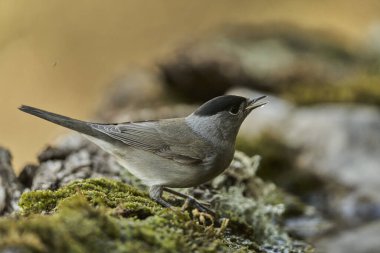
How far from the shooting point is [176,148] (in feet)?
16.6

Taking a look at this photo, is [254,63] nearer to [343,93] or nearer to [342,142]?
[343,93]

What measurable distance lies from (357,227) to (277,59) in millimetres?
4092

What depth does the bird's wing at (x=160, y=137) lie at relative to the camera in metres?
5.01

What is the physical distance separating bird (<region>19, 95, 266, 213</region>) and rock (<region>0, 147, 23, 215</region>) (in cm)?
52

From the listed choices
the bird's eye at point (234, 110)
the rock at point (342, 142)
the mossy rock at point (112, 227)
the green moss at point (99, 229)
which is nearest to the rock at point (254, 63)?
the rock at point (342, 142)

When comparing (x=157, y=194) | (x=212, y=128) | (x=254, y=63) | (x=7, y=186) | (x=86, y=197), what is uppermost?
(x=254, y=63)

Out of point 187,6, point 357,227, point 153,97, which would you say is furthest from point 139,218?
point 187,6

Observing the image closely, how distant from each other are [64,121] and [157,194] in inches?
33.2

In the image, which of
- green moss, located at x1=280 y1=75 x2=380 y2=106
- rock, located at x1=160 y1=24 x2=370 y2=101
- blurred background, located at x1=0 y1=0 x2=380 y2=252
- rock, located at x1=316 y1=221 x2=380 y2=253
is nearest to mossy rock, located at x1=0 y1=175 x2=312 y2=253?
rock, located at x1=316 y1=221 x2=380 y2=253

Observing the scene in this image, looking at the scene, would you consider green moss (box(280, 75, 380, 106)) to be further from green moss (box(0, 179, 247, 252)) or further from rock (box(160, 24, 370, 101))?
green moss (box(0, 179, 247, 252))

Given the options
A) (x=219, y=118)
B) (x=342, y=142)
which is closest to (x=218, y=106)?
(x=219, y=118)

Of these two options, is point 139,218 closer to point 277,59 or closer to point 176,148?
point 176,148

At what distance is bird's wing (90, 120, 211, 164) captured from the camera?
501 cm

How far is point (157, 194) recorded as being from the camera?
187 inches
